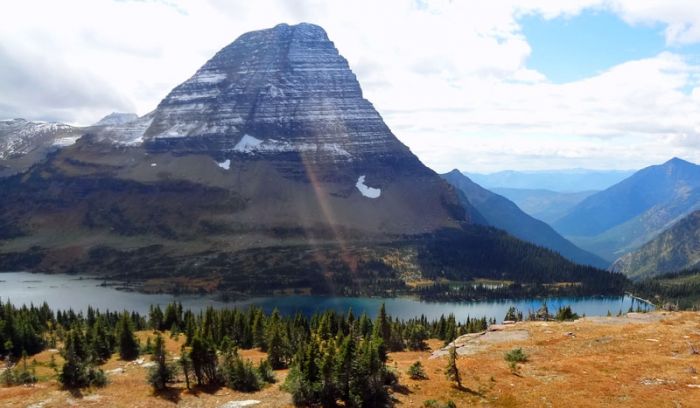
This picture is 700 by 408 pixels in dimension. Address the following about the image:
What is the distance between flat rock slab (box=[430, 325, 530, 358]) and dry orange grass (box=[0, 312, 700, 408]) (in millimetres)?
2912

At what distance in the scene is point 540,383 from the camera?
72.6 meters

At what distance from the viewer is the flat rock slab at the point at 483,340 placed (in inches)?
3848

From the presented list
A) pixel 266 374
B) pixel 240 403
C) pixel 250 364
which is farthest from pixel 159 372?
pixel 266 374

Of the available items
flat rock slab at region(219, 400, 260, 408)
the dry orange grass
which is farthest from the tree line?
flat rock slab at region(219, 400, 260, 408)

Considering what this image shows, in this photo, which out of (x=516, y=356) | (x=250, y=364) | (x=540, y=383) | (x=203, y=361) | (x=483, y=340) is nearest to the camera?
(x=540, y=383)

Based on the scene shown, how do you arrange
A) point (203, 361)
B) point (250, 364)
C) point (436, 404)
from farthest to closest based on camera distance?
point (250, 364)
point (203, 361)
point (436, 404)

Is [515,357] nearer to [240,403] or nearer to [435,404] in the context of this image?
[435,404]

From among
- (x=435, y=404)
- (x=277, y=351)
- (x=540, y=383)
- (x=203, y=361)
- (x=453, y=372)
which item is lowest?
(x=277, y=351)

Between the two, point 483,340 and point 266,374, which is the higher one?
point 483,340

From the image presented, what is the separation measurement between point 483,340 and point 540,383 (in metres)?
32.1

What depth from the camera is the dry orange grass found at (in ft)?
218

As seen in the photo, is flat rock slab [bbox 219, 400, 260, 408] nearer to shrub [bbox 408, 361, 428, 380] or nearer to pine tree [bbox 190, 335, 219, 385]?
pine tree [bbox 190, 335, 219, 385]

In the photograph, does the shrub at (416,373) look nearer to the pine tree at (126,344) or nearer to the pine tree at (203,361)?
the pine tree at (203,361)

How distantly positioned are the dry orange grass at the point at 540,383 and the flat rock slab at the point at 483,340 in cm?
291
